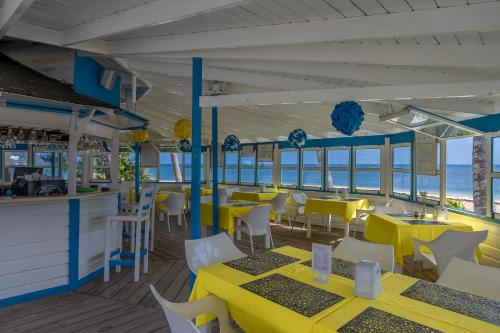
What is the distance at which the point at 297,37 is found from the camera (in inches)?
84.9

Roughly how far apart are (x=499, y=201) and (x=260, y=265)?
3285 mm

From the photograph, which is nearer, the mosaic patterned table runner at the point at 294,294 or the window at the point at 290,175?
the mosaic patterned table runner at the point at 294,294

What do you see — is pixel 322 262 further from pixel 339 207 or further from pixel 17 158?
pixel 17 158

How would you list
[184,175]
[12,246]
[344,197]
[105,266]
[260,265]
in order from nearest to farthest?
1. [260,265]
2. [12,246]
3. [105,266]
4. [344,197]
5. [184,175]

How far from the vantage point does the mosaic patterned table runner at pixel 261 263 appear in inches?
71.5

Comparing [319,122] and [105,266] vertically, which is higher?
[319,122]

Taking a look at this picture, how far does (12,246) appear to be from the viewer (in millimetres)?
2893

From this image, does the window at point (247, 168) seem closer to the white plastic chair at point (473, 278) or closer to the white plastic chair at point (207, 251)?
the white plastic chair at point (207, 251)

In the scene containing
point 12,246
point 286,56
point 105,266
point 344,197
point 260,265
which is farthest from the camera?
point 344,197

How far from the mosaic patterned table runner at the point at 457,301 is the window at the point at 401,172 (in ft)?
14.4

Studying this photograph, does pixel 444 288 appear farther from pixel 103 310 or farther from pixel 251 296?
pixel 103 310

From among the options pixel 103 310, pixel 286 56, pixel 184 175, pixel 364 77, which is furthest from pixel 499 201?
pixel 184 175

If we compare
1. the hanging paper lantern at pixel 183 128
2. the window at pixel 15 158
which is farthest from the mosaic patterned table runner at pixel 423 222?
the window at pixel 15 158

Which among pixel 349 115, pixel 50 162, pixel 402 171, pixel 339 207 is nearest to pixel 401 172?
pixel 402 171
